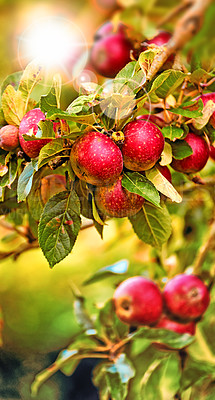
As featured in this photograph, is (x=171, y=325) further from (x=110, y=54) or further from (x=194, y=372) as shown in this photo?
(x=110, y=54)

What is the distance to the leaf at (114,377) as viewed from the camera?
531 mm

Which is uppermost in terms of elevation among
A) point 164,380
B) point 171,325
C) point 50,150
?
point 50,150

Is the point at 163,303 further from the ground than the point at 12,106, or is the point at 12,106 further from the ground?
the point at 12,106

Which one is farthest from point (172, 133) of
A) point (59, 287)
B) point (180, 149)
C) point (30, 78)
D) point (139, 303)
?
point (59, 287)

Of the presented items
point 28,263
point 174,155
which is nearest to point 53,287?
point 28,263

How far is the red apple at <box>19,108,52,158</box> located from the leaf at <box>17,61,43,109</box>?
0.08ft

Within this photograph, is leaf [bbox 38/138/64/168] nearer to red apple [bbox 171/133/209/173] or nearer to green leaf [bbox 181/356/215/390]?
red apple [bbox 171/133/209/173]

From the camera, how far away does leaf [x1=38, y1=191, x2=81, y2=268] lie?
11.6 inches

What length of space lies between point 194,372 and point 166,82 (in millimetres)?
454

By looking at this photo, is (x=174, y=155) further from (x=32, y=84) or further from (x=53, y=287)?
(x=53, y=287)

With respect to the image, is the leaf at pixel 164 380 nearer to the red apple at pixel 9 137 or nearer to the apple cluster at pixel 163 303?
the apple cluster at pixel 163 303

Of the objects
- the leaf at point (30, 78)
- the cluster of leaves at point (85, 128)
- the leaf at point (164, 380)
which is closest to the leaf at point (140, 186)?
the cluster of leaves at point (85, 128)

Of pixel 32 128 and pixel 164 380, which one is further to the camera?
pixel 164 380

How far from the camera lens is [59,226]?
305mm
